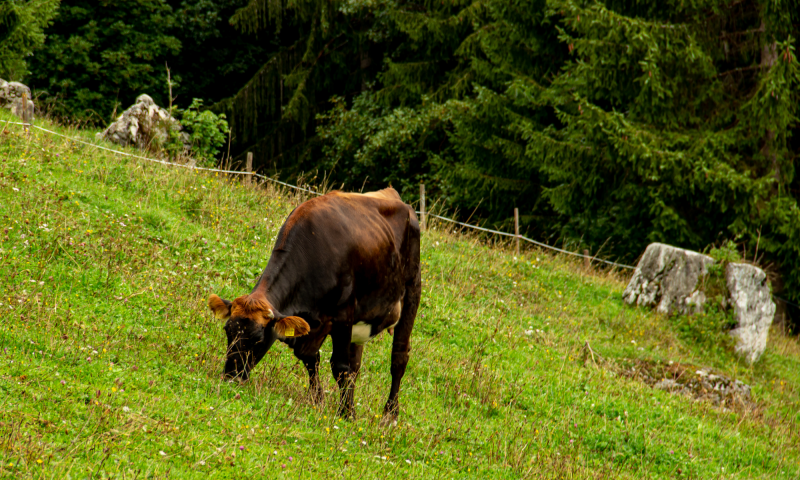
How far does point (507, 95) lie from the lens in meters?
20.7

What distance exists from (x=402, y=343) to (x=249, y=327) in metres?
2.24

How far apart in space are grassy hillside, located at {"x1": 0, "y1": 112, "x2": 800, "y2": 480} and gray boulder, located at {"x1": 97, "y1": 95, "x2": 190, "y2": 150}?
6.50 ft

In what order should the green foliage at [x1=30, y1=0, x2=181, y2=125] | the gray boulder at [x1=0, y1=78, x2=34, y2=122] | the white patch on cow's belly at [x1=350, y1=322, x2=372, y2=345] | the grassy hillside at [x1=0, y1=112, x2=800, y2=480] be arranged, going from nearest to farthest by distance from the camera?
the grassy hillside at [x1=0, y1=112, x2=800, y2=480], the white patch on cow's belly at [x1=350, y1=322, x2=372, y2=345], the gray boulder at [x1=0, y1=78, x2=34, y2=122], the green foliage at [x1=30, y1=0, x2=181, y2=125]

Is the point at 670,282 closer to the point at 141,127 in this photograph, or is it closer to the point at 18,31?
the point at 141,127

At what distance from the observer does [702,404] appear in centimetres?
1041

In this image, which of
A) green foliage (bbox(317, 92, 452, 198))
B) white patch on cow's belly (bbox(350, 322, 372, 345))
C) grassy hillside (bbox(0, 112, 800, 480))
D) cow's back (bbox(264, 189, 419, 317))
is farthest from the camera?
green foliage (bbox(317, 92, 452, 198))

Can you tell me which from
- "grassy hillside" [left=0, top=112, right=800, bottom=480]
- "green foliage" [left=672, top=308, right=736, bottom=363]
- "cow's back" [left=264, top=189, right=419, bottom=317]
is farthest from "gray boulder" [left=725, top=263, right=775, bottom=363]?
"cow's back" [left=264, top=189, right=419, bottom=317]

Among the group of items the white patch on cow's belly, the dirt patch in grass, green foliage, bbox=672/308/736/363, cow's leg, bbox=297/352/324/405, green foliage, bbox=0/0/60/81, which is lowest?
the dirt patch in grass

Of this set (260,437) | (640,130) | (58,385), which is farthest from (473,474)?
(640,130)

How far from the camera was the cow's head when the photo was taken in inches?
221

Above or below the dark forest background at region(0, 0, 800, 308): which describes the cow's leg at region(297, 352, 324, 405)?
below

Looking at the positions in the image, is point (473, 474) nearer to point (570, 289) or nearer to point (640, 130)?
point (570, 289)

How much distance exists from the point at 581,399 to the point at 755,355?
238 inches

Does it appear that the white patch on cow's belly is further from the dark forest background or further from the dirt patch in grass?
the dark forest background
